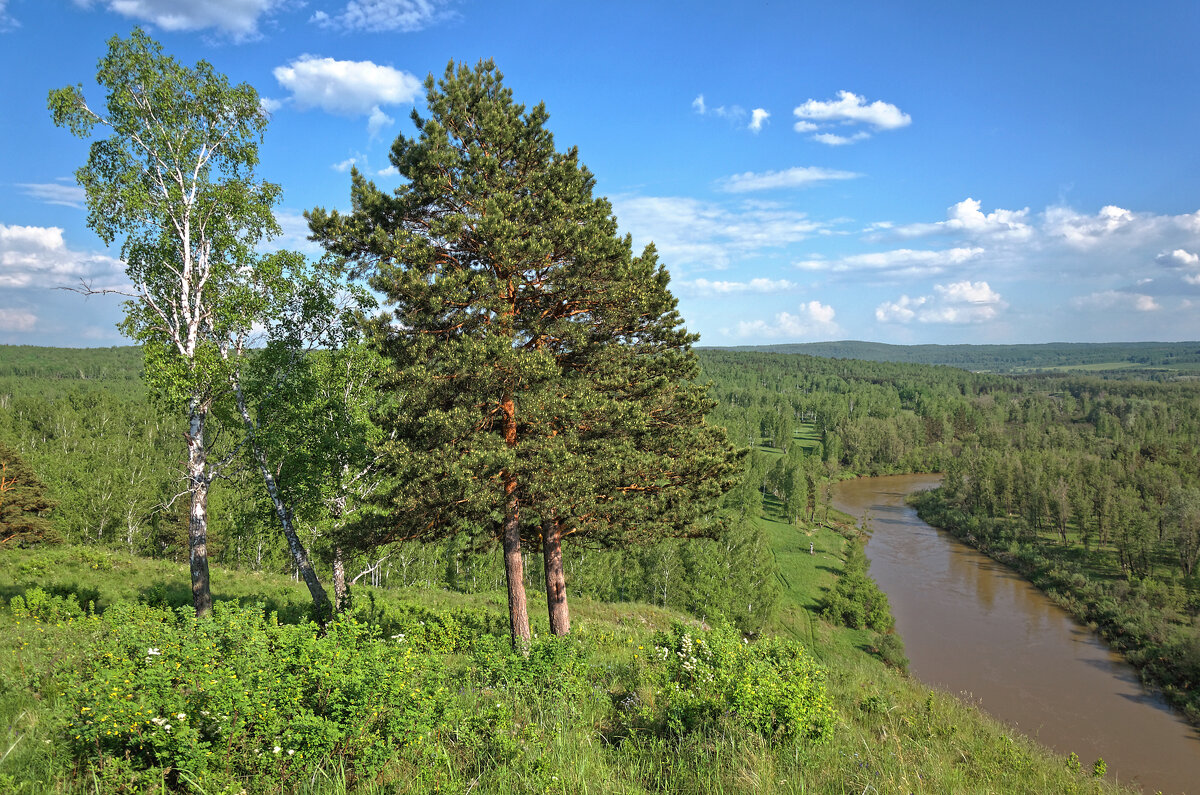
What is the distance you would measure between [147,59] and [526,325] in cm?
840

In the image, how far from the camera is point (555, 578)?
457 inches

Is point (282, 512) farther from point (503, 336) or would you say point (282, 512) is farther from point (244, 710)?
point (244, 710)

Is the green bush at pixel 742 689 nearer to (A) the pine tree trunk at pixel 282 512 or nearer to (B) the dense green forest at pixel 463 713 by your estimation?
(B) the dense green forest at pixel 463 713

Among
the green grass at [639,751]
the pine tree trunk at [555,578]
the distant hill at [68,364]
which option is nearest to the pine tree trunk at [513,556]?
the pine tree trunk at [555,578]

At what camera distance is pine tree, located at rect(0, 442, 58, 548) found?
27.6m

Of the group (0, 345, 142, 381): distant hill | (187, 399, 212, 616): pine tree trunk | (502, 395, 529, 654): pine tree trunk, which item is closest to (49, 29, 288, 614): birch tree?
(187, 399, 212, 616): pine tree trunk

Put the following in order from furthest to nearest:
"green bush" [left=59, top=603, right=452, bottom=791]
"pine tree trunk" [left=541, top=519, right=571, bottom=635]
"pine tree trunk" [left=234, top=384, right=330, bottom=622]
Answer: "pine tree trunk" [left=541, top=519, right=571, bottom=635] < "pine tree trunk" [left=234, top=384, right=330, bottom=622] < "green bush" [left=59, top=603, right=452, bottom=791]

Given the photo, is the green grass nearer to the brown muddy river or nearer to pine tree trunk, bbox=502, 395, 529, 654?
pine tree trunk, bbox=502, 395, 529, 654

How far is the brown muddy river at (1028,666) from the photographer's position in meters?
27.1

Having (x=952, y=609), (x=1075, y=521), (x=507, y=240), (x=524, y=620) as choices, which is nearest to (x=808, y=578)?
(x=952, y=609)

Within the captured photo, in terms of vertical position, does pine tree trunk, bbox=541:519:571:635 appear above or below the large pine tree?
below

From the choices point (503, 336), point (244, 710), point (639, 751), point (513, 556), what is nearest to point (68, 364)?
point (513, 556)

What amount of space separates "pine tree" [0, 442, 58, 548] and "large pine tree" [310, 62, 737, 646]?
2900cm

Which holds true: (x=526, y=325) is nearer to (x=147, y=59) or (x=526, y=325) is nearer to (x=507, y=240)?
(x=507, y=240)
